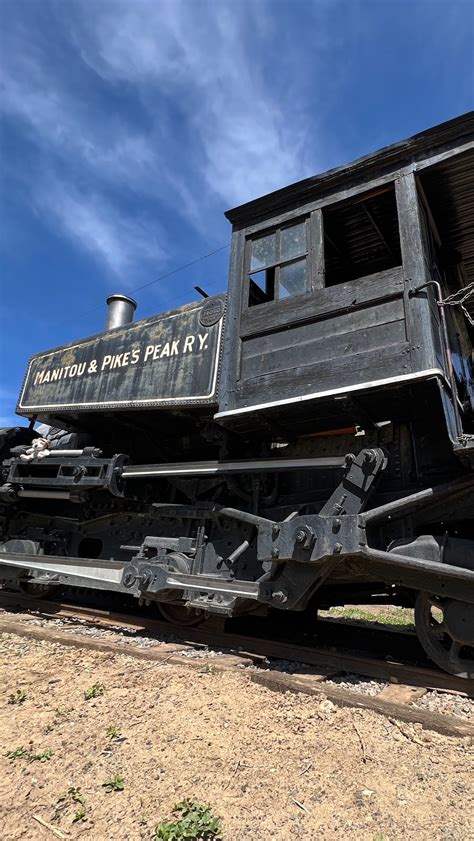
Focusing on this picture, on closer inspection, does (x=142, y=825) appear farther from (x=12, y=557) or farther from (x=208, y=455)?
(x=12, y=557)

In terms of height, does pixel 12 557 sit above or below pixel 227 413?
below

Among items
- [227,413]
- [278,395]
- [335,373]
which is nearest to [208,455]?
→ [227,413]

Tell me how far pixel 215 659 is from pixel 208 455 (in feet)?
8.67

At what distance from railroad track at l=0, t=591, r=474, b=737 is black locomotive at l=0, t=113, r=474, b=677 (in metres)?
0.28

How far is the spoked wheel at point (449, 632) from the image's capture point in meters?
3.46

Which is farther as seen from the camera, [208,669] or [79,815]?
[208,669]

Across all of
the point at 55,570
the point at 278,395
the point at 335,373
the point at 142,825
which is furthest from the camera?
the point at 55,570

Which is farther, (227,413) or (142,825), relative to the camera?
(227,413)

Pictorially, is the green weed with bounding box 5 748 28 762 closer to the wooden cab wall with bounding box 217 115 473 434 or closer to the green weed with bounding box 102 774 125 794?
the green weed with bounding box 102 774 125 794

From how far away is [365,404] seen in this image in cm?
402

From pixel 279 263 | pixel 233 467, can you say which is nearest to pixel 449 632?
pixel 233 467

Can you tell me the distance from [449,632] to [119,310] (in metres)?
7.02

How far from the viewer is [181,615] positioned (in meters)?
5.32

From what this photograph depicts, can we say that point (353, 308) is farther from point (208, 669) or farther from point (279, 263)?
point (208, 669)
